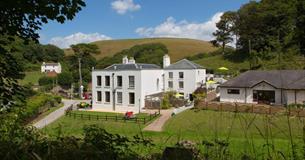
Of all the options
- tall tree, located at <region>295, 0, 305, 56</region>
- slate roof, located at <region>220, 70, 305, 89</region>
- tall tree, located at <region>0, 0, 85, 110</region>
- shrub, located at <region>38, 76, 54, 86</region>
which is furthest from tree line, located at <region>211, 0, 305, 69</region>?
tall tree, located at <region>0, 0, 85, 110</region>

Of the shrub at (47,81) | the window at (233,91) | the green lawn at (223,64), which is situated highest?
the green lawn at (223,64)

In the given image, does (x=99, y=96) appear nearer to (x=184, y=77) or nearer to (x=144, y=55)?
(x=184, y=77)

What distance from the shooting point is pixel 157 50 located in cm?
8500

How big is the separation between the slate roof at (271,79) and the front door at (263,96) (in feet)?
3.11

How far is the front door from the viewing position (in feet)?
100

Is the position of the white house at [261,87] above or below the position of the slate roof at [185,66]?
below

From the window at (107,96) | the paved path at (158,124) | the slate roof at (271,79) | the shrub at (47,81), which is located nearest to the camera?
the paved path at (158,124)

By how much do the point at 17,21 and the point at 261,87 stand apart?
28.2m

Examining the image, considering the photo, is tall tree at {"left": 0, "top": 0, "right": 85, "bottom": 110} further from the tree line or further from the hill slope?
the hill slope

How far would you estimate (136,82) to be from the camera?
35.5 metres

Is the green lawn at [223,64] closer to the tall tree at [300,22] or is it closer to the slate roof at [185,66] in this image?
the tall tree at [300,22]

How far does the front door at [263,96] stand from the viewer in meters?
30.5

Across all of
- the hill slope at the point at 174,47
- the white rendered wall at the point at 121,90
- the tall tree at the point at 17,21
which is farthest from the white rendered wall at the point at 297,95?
the hill slope at the point at 174,47

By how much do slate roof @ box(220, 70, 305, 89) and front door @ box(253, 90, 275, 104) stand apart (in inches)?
37.3
